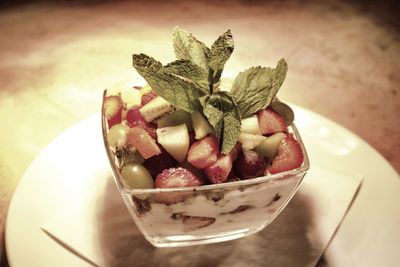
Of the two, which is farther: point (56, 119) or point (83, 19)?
point (83, 19)

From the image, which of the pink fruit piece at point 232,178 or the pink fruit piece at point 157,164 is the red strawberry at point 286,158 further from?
the pink fruit piece at point 157,164

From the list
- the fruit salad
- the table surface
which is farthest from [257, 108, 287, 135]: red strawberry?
the table surface

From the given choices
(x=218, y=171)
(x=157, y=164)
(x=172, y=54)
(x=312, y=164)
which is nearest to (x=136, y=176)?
(x=157, y=164)

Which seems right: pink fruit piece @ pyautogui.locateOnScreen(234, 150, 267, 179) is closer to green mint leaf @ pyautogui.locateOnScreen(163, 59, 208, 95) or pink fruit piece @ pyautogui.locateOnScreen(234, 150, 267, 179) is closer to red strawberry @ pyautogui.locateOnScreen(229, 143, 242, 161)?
red strawberry @ pyautogui.locateOnScreen(229, 143, 242, 161)

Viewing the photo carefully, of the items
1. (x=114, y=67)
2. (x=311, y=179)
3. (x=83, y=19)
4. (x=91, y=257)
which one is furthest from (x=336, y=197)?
(x=83, y=19)

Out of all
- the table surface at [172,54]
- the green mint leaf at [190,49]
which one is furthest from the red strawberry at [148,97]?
the table surface at [172,54]

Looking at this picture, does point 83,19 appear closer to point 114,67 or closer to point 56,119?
point 114,67
